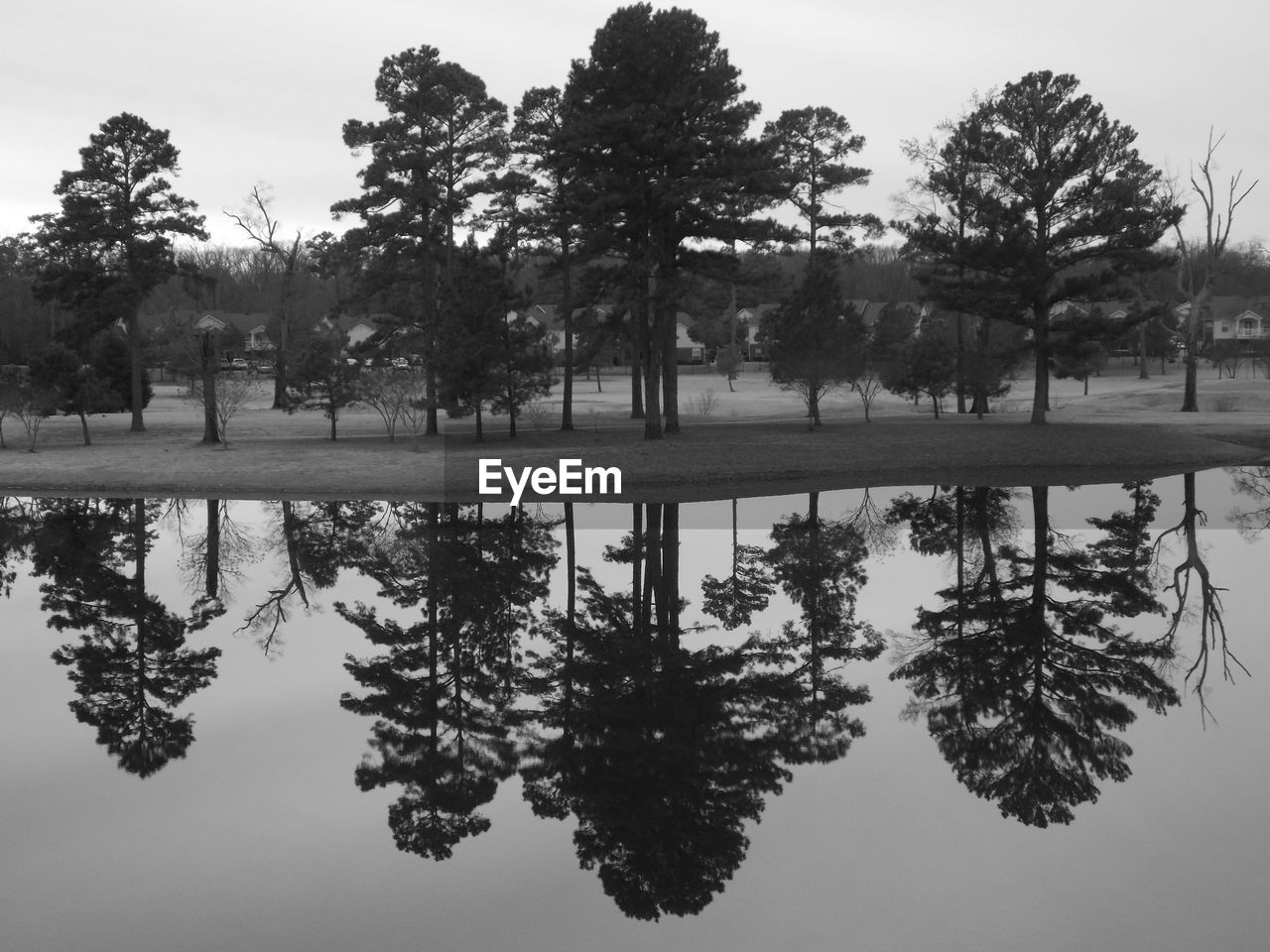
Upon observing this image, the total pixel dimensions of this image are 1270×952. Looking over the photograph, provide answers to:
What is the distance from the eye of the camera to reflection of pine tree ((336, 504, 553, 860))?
9508 mm

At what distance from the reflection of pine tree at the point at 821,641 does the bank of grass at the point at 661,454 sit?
936 cm

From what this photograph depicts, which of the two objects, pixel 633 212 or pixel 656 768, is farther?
pixel 633 212

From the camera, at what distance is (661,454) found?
114 ft

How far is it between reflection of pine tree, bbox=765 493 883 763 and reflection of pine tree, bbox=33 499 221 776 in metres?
6.23

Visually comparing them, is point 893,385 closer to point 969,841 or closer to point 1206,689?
point 1206,689

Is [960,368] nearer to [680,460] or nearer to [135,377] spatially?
[680,460]

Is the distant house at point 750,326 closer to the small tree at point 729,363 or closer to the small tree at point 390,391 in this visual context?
the small tree at point 729,363

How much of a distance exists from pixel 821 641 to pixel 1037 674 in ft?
9.13

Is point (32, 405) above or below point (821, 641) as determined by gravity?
above

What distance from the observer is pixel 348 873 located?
26.9ft

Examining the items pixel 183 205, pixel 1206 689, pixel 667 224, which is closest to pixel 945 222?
pixel 667 224

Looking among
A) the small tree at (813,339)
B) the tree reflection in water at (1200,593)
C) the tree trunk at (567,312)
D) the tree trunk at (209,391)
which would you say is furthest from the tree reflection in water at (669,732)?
the tree trunk at (209,391)

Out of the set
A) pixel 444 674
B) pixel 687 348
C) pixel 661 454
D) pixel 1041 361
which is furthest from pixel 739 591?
pixel 687 348

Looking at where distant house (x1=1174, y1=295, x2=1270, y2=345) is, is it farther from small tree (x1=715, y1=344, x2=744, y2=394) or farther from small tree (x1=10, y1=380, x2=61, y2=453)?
small tree (x1=10, y1=380, x2=61, y2=453)
